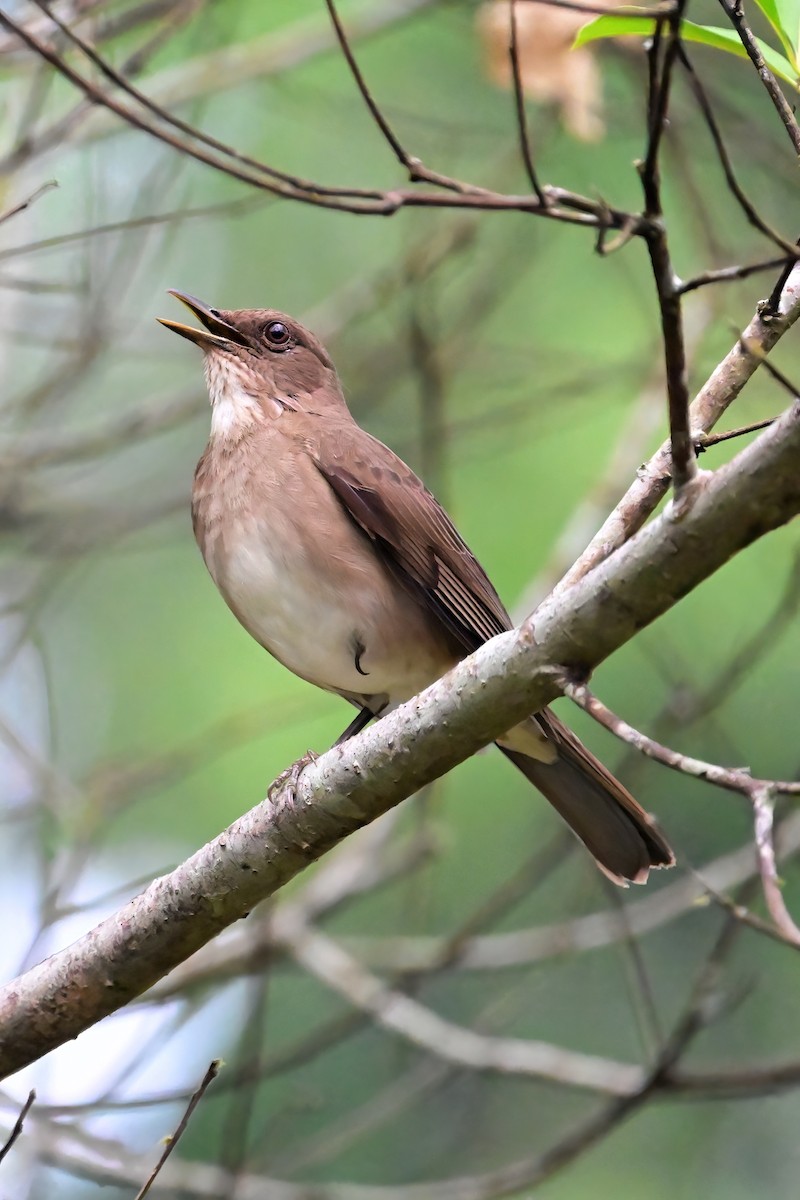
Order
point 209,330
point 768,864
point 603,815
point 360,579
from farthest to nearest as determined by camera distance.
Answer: point 209,330 → point 360,579 → point 603,815 → point 768,864

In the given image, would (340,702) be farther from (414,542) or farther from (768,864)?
(768,864)

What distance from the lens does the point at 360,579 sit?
5.09m

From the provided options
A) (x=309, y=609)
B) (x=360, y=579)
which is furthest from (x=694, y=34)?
(x=309, y=609)

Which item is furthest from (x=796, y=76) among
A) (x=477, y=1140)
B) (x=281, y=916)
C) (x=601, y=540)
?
(x=477, y=1140)

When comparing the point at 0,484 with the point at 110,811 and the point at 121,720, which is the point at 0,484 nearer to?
the point at 110,811

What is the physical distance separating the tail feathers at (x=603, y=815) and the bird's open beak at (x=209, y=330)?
81.2 inches

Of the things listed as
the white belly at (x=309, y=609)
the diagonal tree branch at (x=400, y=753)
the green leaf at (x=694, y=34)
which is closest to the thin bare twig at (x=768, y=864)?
the diagonal tree branch at (x=400, y=753)

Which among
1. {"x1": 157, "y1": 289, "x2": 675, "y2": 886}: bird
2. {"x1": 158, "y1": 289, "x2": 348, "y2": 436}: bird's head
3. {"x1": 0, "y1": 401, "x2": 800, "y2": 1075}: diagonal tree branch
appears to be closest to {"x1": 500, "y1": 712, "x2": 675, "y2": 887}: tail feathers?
{"x1": 157, "y1": 289, "x2": 675, "y2": 886}: bird

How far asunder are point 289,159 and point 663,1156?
6.35 meters

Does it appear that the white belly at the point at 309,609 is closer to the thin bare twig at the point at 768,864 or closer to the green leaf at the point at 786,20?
the green leaf at the point at 786,20

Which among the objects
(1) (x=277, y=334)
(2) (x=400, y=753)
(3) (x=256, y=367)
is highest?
(1) (x=277, y=334)

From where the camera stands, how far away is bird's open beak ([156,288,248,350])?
5.51 meters

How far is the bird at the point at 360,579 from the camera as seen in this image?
501 cm

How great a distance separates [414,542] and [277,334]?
1.33 meters
